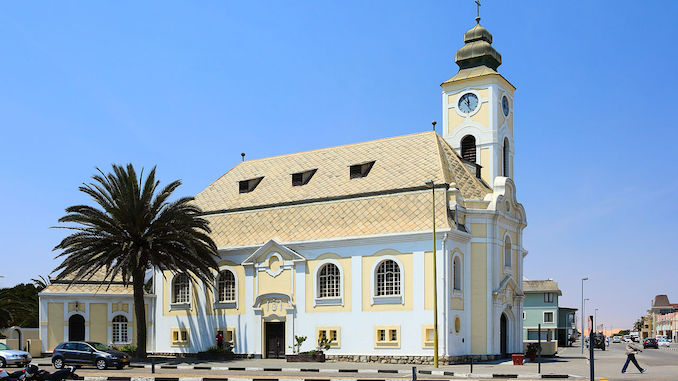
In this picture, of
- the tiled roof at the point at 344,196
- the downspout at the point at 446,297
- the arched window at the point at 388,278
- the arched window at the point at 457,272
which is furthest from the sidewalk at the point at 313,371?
the tiled roof at the point at 344,196

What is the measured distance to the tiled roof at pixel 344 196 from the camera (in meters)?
43.1

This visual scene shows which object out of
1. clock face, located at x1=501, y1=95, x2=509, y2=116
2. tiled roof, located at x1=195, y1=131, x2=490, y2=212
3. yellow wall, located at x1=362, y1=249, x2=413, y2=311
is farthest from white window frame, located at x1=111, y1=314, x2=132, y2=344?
clock face, located at x1=501, y1=95, x2=509, y2=116

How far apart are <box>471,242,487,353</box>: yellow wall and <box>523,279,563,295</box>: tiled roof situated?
51.3 m

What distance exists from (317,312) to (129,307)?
55.0 ft

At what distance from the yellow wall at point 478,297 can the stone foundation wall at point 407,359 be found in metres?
0.88

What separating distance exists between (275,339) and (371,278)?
8.16 metres

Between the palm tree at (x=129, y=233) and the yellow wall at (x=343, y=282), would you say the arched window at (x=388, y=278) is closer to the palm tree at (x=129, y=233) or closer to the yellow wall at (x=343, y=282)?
the yellow wall at (x=343, y=282)

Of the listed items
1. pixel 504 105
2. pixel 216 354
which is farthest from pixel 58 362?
pixel 504 105

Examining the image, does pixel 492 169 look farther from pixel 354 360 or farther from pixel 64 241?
pixel 64 241

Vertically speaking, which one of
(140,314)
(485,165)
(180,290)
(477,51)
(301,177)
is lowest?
(140,314)

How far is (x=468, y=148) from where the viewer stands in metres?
50.1

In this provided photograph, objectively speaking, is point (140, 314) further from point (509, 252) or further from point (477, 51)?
point (477, 51)

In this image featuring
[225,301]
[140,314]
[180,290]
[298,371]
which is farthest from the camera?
[180,290]

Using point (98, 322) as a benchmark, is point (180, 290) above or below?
above
